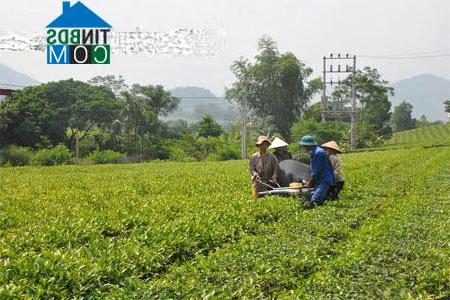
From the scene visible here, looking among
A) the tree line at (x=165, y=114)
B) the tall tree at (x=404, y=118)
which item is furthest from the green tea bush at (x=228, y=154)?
the tall tree at (x=404, y=118)

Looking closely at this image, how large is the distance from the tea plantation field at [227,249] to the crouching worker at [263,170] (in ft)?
3.90

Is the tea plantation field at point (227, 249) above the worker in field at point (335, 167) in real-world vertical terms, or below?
below

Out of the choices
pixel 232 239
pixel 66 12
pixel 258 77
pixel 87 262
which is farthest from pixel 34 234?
pixel 258 77

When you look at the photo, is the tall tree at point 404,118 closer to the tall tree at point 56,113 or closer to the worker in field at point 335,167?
the tall tree at point 56,113

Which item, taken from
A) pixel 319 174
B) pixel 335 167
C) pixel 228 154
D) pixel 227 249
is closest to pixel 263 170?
pixel 319 174

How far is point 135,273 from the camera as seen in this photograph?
709 cm

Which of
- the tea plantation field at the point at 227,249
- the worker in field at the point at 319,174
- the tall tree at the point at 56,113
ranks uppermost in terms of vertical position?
the tall tree at the point at 56,113

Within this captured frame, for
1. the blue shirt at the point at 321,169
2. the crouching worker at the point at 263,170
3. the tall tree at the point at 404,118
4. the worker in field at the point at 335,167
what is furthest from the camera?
the tall tree at the point at 404,118

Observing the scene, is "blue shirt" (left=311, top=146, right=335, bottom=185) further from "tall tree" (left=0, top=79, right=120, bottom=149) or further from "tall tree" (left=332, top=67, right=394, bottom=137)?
"tall tree" (left=332, top=67, right=394, bottom=137)

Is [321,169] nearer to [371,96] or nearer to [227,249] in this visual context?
[227,249]

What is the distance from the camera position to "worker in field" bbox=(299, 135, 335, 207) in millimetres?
13200

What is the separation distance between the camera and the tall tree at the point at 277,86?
3063 inches

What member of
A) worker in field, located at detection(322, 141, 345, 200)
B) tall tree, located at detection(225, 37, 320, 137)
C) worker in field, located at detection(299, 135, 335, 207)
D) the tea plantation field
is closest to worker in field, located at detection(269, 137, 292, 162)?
worker in field, located at detection(322, 141, 345, 200)

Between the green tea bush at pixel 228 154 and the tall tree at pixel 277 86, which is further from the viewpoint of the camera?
the tall tree at pixel 277 86
